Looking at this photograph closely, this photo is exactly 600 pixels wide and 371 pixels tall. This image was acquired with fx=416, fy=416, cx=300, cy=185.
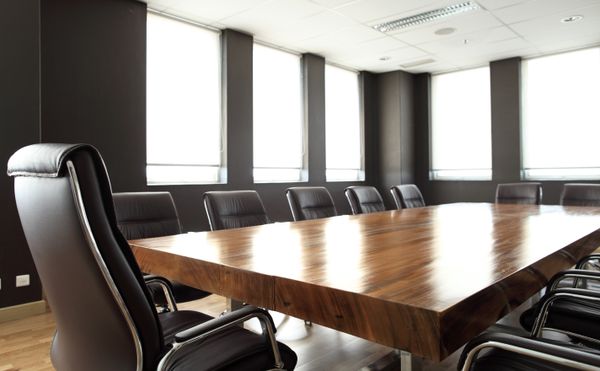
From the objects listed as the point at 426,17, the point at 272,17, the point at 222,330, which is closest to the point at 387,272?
the point at 222,330

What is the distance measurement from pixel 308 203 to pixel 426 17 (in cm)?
309

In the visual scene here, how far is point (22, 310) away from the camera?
137 inches

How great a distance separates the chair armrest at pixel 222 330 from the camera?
1049 mm

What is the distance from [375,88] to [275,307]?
23.9 feet

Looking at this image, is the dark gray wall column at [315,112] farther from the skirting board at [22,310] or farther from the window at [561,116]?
the skirting board at [22,310]

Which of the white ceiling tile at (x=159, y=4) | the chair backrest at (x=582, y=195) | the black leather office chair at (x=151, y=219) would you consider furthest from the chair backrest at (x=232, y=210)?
the chair backrest at (x=582, y=195)

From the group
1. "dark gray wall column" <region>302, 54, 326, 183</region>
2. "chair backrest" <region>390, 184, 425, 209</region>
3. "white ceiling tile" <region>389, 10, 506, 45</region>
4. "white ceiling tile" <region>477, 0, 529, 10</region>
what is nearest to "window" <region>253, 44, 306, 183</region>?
"dark gray wall column" <region>302, 54, 326, 183</region>

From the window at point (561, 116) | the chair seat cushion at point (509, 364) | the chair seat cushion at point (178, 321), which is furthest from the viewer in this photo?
the window at point (561, 116)

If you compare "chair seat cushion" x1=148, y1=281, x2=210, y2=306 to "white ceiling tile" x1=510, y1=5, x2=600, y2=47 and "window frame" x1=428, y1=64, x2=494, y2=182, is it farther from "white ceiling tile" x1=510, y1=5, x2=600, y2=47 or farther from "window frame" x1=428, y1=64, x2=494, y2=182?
"window frame" x1=428, y1=64, x2=494, y2=182

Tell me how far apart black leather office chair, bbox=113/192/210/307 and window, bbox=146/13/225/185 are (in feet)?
7.39

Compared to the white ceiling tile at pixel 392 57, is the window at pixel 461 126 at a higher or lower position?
lower

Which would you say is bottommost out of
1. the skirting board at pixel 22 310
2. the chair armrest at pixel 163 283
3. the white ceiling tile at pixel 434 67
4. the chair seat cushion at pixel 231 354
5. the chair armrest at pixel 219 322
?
the skirting board at pixel 22 310

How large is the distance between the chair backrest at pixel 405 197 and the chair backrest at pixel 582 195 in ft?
5.05

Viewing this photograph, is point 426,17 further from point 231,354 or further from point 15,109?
point 231,354
